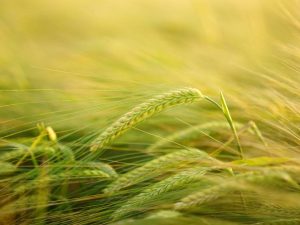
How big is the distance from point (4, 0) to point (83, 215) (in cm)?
116

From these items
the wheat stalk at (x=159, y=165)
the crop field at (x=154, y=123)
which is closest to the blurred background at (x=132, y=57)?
the crop field at (x=154, y=123)

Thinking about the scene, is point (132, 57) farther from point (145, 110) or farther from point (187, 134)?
point (145, 110)

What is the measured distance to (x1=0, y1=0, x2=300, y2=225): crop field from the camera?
0.73 m

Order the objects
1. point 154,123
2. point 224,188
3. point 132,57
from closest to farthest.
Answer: point 224,188 → point 154,123 → point 132,57

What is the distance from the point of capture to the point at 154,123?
1.01m

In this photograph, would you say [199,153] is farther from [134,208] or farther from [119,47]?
[119,47]

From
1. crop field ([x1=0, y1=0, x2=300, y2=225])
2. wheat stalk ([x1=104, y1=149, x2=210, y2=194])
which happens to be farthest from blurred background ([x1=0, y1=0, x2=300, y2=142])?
wheat stalk ([x1=104, y1=149, x2=210, y2=194])

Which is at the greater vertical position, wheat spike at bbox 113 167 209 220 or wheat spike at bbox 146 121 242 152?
wheat spike at bbox 146 121 242 152

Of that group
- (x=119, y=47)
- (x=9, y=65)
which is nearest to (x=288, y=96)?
(x=119, y=47)

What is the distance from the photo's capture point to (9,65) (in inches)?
45.9

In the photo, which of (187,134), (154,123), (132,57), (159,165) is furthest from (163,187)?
(132,57)

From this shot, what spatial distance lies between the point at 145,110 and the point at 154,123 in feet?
0.85

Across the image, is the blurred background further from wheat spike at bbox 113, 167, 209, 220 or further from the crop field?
wheat spike at bbox 113, 167, 209, 220

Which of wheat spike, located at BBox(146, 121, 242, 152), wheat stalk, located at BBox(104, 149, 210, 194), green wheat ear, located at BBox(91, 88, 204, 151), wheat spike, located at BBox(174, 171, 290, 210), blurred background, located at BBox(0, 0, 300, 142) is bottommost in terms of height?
wheat spike, located at BBox(174, 171, 290, 210)
